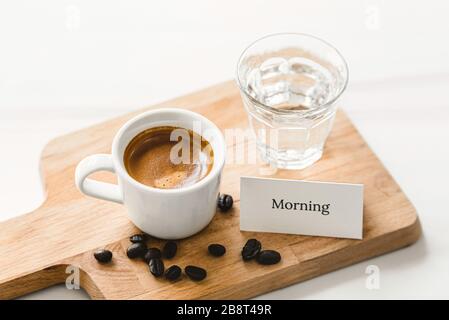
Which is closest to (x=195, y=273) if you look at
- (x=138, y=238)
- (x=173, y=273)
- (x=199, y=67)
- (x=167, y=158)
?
(x=173, y=273)

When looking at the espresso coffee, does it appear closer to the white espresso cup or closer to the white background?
the white espresso cup

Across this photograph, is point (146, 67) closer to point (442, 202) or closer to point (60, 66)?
point (60, 66)

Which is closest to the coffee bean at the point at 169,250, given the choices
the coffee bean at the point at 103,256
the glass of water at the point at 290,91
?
the coffee bean at the point at 103,256

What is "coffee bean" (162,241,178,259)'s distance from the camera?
1.80 m

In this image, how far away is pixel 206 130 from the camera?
1.83 metres

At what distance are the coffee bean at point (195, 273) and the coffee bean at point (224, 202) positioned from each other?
18cm

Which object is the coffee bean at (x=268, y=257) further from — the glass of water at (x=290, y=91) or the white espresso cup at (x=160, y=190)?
the glass of water at (x=290, y=91)

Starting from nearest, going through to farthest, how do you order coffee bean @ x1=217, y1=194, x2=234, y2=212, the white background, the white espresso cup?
the white espresso cup, coffee bean @ x1=217, y1=194, x2=234, y2=212, the white background

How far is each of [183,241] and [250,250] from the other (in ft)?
0.49

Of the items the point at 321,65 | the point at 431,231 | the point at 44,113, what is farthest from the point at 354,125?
the point at 44,113

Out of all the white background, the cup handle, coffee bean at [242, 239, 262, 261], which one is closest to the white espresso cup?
the cup handle

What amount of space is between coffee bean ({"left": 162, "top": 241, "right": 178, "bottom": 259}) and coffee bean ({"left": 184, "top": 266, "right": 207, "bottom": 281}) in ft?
0.18

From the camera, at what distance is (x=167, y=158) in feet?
6.01

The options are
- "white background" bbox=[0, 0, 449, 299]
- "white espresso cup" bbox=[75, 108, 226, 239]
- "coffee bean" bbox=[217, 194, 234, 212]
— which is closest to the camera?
"white espresso cup" bbox=[75, 108, 226, 239]
